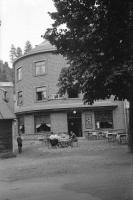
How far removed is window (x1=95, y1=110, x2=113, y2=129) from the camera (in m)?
37.9

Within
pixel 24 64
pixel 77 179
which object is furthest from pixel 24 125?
pixel 77 179

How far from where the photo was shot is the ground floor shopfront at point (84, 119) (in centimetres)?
3747

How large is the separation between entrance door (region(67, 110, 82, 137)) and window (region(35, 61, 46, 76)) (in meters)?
6.04

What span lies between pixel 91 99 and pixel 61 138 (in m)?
11.8

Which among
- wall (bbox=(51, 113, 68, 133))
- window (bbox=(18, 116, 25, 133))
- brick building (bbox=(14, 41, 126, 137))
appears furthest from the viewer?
window (bbox=(18, 116, 25, 133))

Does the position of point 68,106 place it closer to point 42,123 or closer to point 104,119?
point 42,123

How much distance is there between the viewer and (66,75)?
1909 cm

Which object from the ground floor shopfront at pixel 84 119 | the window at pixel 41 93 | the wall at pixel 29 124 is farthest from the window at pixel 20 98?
the ground floor shopfront at pixel 84 119

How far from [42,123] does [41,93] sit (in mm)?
3524

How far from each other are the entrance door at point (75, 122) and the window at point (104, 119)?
1.92 m

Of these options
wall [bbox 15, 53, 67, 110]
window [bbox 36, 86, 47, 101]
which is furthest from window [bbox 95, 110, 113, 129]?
window [bbox 36, 86, 47, 101]

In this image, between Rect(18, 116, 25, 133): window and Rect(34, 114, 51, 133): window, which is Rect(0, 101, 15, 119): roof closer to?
Rect(34, 114, 51, 133): window

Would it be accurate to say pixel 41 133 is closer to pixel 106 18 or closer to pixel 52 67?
pixel 52 67

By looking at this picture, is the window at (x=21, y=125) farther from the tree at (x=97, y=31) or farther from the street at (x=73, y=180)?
the tree at (x=97, y=31)
